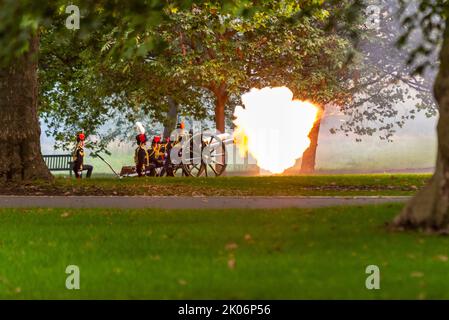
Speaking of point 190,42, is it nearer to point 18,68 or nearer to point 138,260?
point 18,68

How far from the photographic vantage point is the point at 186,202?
58.6ft

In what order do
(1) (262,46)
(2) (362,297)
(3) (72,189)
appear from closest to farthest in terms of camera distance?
(2) (362,297) < (3) (72,189) < (1) (262,46)

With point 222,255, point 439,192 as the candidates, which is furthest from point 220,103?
point 222,255

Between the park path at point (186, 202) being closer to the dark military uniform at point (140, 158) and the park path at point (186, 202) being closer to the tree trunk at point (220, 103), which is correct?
the dark military uniform at point (140, 158)

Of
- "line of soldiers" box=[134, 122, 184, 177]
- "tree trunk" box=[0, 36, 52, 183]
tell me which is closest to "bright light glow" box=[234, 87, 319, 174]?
"line of soldiers" box=[134, 122, 184, 177]

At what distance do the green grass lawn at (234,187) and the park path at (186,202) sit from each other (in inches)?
70.7

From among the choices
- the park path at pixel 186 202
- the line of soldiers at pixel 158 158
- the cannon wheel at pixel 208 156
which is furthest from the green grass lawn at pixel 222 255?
the cannon wheel at pixel 208 156

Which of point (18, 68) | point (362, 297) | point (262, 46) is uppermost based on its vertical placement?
point (262, 46)

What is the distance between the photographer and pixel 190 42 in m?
35.3

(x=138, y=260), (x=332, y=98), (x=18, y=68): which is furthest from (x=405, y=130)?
(x=138, y=260)

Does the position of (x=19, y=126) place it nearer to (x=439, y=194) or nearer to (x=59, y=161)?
(x=439, y=194)

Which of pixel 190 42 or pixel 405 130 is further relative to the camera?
pixel 405 130

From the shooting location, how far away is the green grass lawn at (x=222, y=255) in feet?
28.9

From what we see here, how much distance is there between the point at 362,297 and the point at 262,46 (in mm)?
27553
